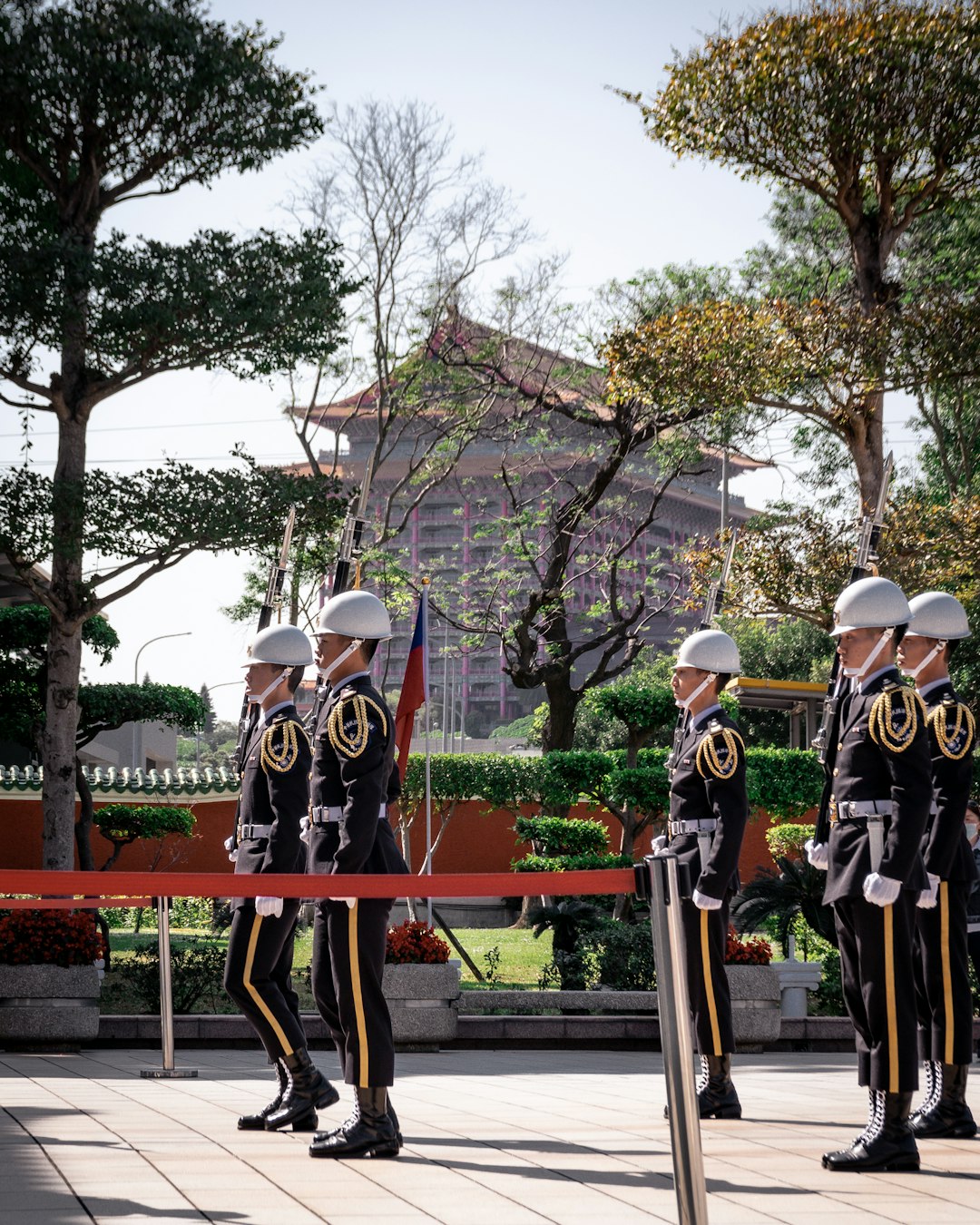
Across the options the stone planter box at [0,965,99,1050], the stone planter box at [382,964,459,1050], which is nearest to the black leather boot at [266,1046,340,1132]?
the stone planter box at [382,964,459,1050]

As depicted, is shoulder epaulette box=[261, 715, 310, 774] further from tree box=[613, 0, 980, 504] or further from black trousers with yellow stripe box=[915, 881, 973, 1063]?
tree box=[613, 0, 980, 504]

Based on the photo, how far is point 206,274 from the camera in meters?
14.0

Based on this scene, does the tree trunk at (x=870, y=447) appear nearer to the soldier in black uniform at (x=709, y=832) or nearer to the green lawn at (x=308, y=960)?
the green lawn at (x=308, y=960)

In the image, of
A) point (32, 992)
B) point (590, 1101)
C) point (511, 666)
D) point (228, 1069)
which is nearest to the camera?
point (590, 1101)

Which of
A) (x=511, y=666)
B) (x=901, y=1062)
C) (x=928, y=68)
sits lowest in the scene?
(x=901, y=1062)

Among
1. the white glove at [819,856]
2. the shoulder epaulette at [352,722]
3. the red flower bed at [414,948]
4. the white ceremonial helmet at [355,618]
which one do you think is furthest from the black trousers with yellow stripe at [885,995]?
the red flower bed at [414,948]

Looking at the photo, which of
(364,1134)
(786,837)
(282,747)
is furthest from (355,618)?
(786,837)

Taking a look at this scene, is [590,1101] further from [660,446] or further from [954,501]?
[660,446]

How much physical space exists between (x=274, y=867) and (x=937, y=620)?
113 inches

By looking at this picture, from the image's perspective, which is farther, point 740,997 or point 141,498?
point 141,498

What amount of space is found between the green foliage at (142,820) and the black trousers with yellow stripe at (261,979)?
1595 centimetres

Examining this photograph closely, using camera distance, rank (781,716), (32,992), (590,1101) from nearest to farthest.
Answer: (590,1101) < (32,992) < (781,716)

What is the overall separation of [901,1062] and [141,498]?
10.2 m

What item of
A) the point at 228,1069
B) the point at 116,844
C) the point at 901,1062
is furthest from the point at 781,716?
the point at 901,1062
